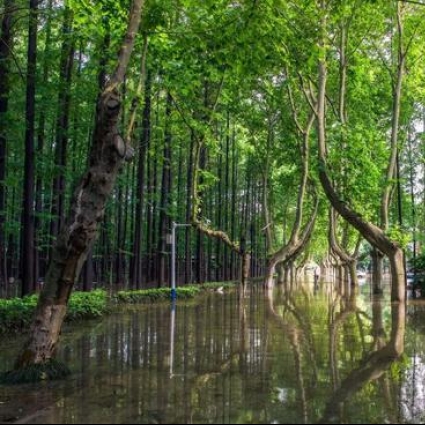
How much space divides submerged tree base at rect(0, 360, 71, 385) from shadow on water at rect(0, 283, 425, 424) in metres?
0.25

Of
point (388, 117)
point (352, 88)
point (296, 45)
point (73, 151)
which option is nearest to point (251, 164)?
point (388, 117)

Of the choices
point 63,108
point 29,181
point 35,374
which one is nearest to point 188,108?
point 63,108

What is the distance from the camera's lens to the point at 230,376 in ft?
25.4

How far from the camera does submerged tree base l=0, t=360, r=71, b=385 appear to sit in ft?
24.5

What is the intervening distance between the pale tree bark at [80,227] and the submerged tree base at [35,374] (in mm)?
89

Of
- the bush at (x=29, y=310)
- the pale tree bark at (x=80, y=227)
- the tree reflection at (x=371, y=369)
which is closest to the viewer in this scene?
the tree reflection at (x=371, y=369)

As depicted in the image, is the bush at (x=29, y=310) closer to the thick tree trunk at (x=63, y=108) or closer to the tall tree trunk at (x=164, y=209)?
the thick tree trunk at (x=63, y=108)

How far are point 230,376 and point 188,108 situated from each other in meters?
15.5

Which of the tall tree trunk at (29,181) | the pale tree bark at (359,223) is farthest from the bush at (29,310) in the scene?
the pale tree bark at (359,223)

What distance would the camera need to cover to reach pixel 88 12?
1153 cm

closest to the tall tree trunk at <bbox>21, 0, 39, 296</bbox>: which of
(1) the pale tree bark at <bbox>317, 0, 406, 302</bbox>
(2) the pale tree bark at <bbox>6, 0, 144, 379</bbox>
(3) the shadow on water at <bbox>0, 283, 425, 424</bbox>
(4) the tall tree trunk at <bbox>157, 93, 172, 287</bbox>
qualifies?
(3) the shadow on water at <bbox>0, 283, 425, 424</bbox>

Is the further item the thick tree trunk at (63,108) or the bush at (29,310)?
the thick tree trunk at (63,108)

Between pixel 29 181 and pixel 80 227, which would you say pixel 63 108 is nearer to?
pixel 29 181

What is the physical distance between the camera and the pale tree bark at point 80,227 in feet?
25.5
